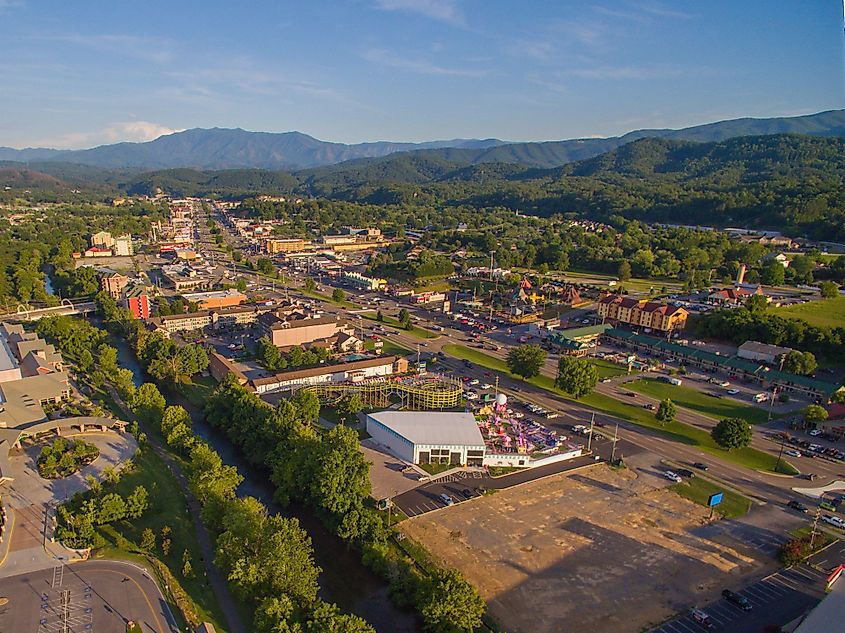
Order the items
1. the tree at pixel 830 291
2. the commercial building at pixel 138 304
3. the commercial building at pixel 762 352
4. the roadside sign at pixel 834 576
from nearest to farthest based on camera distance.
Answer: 1. the roadside sign at pixel 834 576
2. the commercial building at pixel 762 352
3. the commercial building at pixel 138 304
4. the tree at pixel 830 291

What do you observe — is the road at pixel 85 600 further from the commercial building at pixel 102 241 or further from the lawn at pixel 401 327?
the commercial building at pixel 102 241

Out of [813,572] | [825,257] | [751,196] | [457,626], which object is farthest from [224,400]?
[751,196]

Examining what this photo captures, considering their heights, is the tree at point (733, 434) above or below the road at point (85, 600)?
above

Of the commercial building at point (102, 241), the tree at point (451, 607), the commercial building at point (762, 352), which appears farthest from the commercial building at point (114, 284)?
the commercial building at point (762, 352)

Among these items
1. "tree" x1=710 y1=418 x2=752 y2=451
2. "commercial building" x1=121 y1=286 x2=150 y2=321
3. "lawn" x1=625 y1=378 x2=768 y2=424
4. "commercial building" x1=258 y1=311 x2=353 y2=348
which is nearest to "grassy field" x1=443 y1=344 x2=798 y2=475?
"tree" x1=710 y1=418 x2=752 y2=451

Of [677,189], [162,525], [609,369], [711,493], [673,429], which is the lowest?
[711,493]

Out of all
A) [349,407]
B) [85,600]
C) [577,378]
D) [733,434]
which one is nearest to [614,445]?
[733,434]

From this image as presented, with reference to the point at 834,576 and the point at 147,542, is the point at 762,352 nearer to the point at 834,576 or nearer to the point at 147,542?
the point at 834,576
